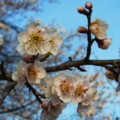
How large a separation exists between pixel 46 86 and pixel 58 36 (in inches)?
13.9

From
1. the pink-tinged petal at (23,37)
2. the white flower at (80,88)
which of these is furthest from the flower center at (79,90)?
the pink-tinged petal at (23,37)

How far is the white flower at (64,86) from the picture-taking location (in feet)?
4.72

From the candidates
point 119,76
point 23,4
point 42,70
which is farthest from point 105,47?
point 23,4

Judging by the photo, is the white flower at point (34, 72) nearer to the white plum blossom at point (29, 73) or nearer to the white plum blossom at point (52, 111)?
the white plum blossom at point (29, 73)

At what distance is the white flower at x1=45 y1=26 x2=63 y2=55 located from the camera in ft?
5.42

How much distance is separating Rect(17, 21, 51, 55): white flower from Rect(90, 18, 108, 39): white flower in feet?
0.88

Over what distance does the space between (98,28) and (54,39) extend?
0.28 metres

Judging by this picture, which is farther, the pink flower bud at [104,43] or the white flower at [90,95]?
the pink flower bud at [104,43]

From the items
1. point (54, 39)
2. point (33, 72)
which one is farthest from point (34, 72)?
point (54, 39)

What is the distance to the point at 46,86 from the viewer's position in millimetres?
1522

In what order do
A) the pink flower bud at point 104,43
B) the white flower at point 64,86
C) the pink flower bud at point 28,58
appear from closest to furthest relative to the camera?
the white flower at point 64,86
the pink flower bud at point 28,58
the pink flower bud at point 104,43

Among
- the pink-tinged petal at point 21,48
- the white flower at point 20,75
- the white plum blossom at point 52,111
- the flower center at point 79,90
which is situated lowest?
the white plum blossom at point 52,111

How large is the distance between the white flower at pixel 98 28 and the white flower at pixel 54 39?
22 centimetres

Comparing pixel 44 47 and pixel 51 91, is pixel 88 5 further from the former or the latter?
pixel 51 91
